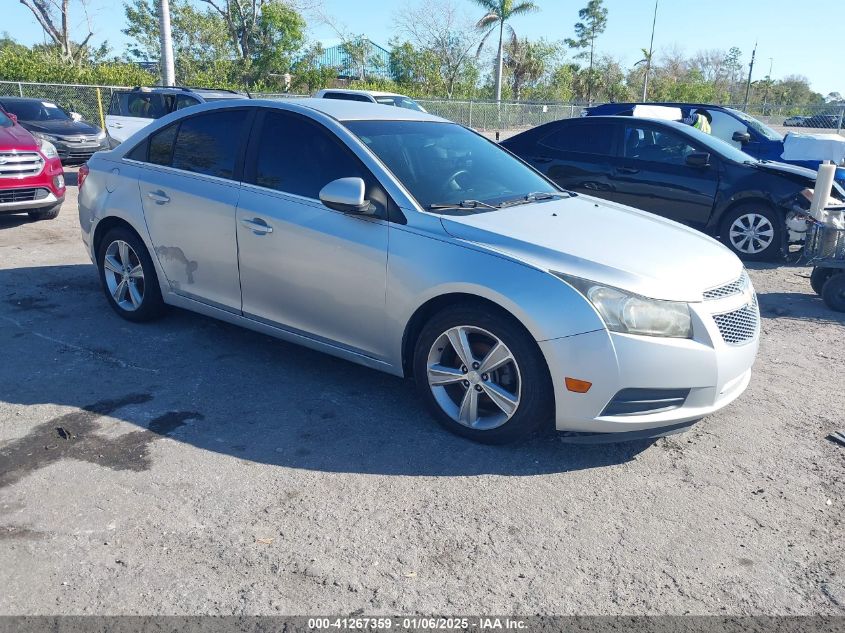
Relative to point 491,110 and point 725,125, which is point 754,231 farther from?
point 491,110

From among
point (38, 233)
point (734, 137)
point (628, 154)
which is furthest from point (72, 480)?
point (734, 137)

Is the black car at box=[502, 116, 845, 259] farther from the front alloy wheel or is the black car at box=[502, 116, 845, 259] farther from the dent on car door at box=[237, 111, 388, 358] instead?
the front alloy wheel

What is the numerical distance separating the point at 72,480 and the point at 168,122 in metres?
2.90

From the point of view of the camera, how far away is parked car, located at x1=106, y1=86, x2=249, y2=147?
14.2 metres

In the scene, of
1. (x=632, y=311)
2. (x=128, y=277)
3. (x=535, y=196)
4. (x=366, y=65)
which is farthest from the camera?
(x=366, y=65)

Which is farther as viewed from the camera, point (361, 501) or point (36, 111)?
point (36, 111)

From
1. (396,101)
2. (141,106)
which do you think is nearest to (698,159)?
(141,106)

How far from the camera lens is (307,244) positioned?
4.27 metres

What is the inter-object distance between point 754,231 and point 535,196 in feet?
16.9

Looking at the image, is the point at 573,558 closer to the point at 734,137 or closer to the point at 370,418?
the point at 370,418

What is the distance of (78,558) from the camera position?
285cm

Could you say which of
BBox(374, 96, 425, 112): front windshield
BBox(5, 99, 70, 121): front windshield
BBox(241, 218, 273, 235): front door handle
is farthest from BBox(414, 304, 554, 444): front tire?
BBox(5, 99, 70, 121): front windshield

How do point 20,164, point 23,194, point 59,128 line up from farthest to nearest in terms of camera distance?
point 59,128
point 23,194
point 20,164

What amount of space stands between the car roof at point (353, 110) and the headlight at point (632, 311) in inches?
74.9
